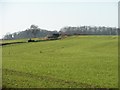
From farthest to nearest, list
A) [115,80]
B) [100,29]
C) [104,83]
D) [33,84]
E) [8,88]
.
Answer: [100,29]
[115,80]
[104,83]
[33,84]
[8,88]

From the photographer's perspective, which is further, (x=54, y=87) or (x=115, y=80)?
(x=115, y=80)

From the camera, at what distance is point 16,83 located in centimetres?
1772

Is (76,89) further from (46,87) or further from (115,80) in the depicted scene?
(115,80)

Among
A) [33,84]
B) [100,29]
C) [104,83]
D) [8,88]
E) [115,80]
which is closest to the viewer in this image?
[8,88]

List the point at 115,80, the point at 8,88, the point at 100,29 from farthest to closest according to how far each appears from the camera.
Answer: the point at 100,29
the point at 115,80
the point at 8,88

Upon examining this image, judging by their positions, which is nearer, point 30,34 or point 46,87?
point 46,87

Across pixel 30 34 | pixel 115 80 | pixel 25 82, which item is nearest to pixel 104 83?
pixel 115 80

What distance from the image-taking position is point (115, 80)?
67.8ft

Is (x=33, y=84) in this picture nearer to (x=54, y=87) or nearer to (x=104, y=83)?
(x=54, y=87)

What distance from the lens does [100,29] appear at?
153750mm

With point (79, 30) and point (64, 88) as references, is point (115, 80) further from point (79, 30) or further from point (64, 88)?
point (79, 30)

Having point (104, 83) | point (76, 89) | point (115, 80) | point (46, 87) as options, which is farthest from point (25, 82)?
point (115, 80)

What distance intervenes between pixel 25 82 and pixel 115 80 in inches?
248

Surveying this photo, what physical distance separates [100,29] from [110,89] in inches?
5450
